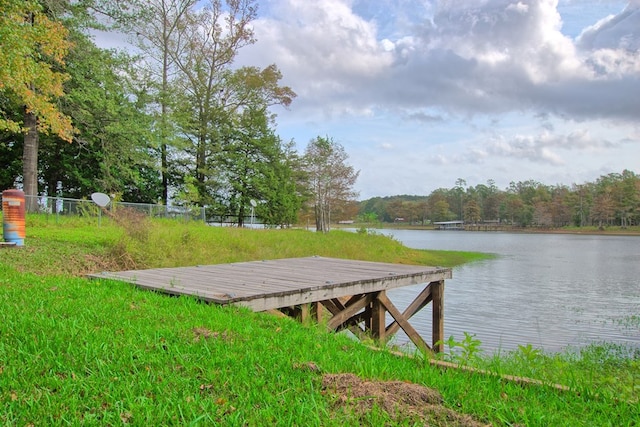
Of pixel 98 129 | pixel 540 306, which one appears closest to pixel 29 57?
pixel 98 129

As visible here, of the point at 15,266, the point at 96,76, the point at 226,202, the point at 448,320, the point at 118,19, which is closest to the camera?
the point at 15,266

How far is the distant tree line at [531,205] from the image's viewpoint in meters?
74.1

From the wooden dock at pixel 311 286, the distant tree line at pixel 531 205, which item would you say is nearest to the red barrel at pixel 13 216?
the wooden dock at pixel 311 286

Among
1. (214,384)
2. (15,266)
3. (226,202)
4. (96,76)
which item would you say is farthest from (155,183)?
(214,384)

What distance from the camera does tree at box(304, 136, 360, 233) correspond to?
39.8 m

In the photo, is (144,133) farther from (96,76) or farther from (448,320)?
(448,320)

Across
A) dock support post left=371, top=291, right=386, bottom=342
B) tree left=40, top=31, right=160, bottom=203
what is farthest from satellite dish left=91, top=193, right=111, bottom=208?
dock support post left=371, top=291, right=386, bottom=342

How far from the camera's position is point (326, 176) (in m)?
40.5

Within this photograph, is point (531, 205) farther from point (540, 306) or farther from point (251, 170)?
point (540, 306)

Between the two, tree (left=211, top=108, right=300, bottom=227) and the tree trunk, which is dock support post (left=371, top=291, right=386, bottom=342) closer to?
the tree trunk

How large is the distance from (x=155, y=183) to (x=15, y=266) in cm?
2021

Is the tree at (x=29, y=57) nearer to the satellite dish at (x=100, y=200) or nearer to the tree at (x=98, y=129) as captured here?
the satellite dish at (x=100, y=200)

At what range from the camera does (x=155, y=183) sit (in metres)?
27.1

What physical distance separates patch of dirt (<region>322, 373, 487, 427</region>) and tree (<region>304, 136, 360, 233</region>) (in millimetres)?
36721
